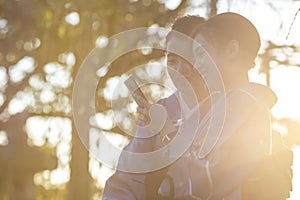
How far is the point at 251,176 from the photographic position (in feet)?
8.46

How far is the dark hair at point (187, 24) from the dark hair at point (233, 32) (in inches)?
17.7

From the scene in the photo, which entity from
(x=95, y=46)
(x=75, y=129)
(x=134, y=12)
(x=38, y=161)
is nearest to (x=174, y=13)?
(x=134, y=12)

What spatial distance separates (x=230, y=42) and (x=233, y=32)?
0.12ft

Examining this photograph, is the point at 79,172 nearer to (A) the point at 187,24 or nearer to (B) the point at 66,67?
(B) the point at 66,67

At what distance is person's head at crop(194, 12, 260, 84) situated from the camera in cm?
273

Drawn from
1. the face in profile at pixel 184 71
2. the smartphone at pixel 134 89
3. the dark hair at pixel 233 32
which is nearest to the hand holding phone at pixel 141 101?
the smartphone at pixel 134 89

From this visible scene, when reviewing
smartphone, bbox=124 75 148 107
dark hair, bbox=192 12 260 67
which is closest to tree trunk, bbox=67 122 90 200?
smartphone, bbox=124 75 148 107

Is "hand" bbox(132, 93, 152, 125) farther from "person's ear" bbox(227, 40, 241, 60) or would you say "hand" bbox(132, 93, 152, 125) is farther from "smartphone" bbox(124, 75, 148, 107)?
"person's ear" bbox(227, 40, 241, 60)

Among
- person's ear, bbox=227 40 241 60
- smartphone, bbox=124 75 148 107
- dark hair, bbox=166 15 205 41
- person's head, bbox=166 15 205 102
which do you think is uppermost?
person's ear, bbox=227 40 241 60

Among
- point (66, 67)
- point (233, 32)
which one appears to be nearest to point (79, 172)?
point (66, 67)

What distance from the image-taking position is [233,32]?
2.76 metres

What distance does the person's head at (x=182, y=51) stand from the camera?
3072 millimetres

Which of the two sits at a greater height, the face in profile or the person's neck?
the person's neck

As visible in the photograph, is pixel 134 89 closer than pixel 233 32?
No
